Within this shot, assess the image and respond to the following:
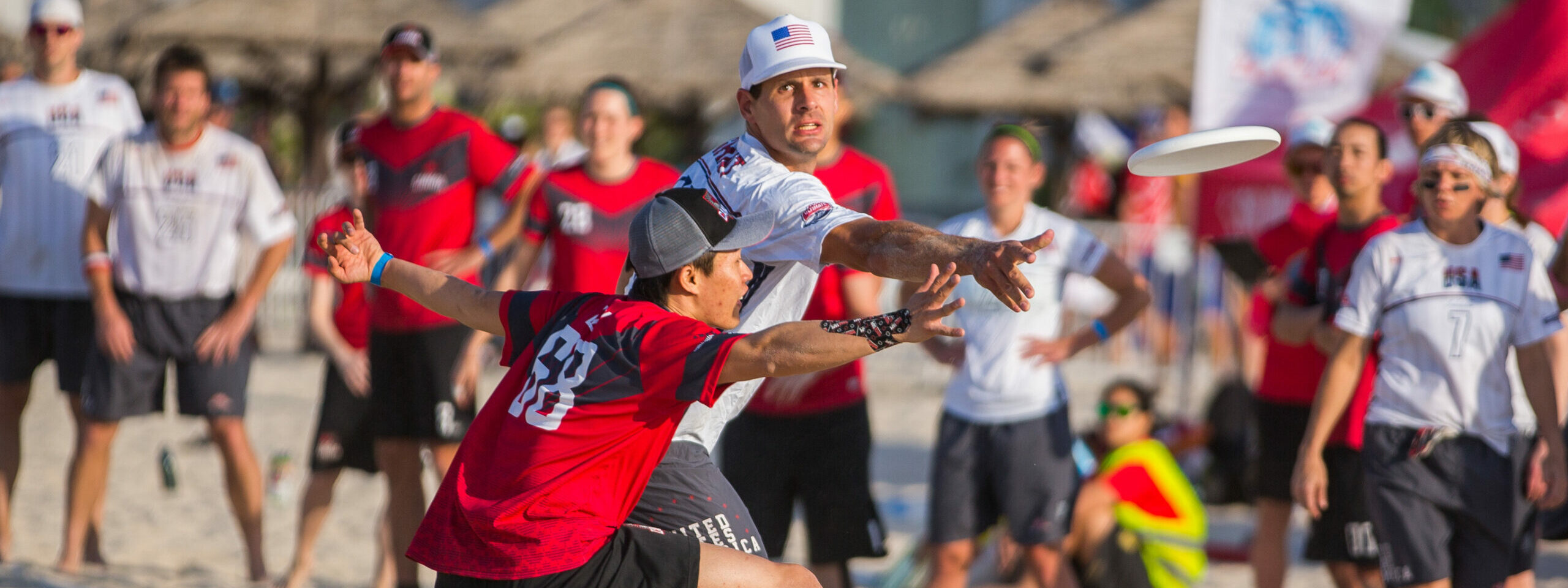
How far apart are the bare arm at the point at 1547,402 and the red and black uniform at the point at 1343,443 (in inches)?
26.9

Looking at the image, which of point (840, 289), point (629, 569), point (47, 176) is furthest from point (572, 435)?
point (47, 176)

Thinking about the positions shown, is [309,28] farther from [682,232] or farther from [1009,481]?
[682,232]

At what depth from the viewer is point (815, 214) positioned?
314 cm

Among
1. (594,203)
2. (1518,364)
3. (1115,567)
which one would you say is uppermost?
(594,203)

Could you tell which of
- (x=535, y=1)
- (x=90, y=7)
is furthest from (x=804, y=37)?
(x=535, y=1)

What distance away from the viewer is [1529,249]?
4.37 m

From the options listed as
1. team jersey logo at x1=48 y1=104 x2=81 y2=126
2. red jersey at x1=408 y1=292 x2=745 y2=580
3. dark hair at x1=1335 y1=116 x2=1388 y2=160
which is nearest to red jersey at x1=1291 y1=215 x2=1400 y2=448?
dark hair at x1=1335 y1=116 x2=1388 y2=160

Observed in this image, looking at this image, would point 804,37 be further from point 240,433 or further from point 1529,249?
point 240,433

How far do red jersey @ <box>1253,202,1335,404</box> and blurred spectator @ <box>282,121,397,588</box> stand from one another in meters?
3.58

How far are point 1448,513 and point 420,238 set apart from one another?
148 inches

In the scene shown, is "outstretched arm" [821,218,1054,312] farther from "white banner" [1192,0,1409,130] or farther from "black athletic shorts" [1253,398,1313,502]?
"white banner" [1192,0,1409,130]

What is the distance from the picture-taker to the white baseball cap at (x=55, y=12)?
20.0 feet

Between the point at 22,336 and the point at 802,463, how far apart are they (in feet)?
11.9

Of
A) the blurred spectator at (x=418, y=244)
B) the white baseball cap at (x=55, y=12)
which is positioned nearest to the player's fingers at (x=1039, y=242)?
the blurred spectator at (x=418, y=244)
